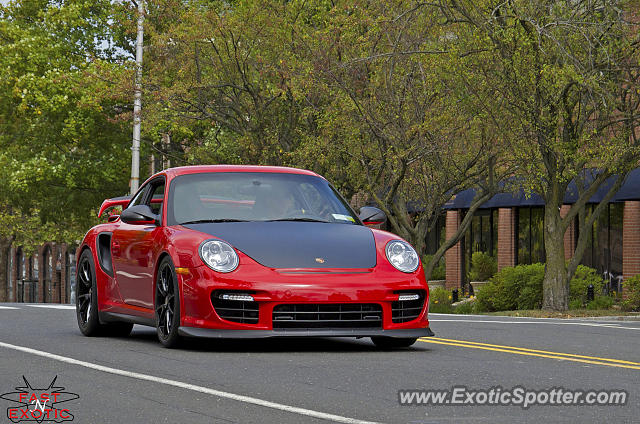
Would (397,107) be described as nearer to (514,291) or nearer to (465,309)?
Answer: (514,291)

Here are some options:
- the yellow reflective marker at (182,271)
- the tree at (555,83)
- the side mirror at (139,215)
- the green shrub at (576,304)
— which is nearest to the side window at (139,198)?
the side mirror at (139,215)

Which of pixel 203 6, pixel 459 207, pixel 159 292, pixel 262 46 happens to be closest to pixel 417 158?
pixel 262 46

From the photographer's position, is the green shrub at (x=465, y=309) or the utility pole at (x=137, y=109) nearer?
the green shrub at (x=465, y=309)

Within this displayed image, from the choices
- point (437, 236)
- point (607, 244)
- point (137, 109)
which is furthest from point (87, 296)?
point (437, 236)

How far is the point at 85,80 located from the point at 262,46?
21.9 ft

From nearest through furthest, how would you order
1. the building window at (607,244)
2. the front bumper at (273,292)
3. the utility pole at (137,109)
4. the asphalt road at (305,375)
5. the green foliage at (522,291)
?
the asphalt road at (305,375) → the front bumper at (273,292) → the green foliage at (522,291) → the utility pole at (137,109) → the building window at (607,244)

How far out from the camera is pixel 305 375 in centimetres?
825

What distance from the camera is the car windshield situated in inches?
417

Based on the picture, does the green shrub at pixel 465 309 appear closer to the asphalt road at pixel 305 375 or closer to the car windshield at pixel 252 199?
the asphalt road at pixel 305 375

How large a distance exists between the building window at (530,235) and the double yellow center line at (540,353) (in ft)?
91.3

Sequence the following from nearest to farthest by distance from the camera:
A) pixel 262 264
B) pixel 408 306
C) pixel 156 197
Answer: pixel 262 264 → pixel 408 306 → pixel 156 197

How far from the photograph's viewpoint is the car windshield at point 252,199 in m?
10.6

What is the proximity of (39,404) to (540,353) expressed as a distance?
5049 millimetres

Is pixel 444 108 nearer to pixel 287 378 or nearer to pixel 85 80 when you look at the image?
pixel 85 80
